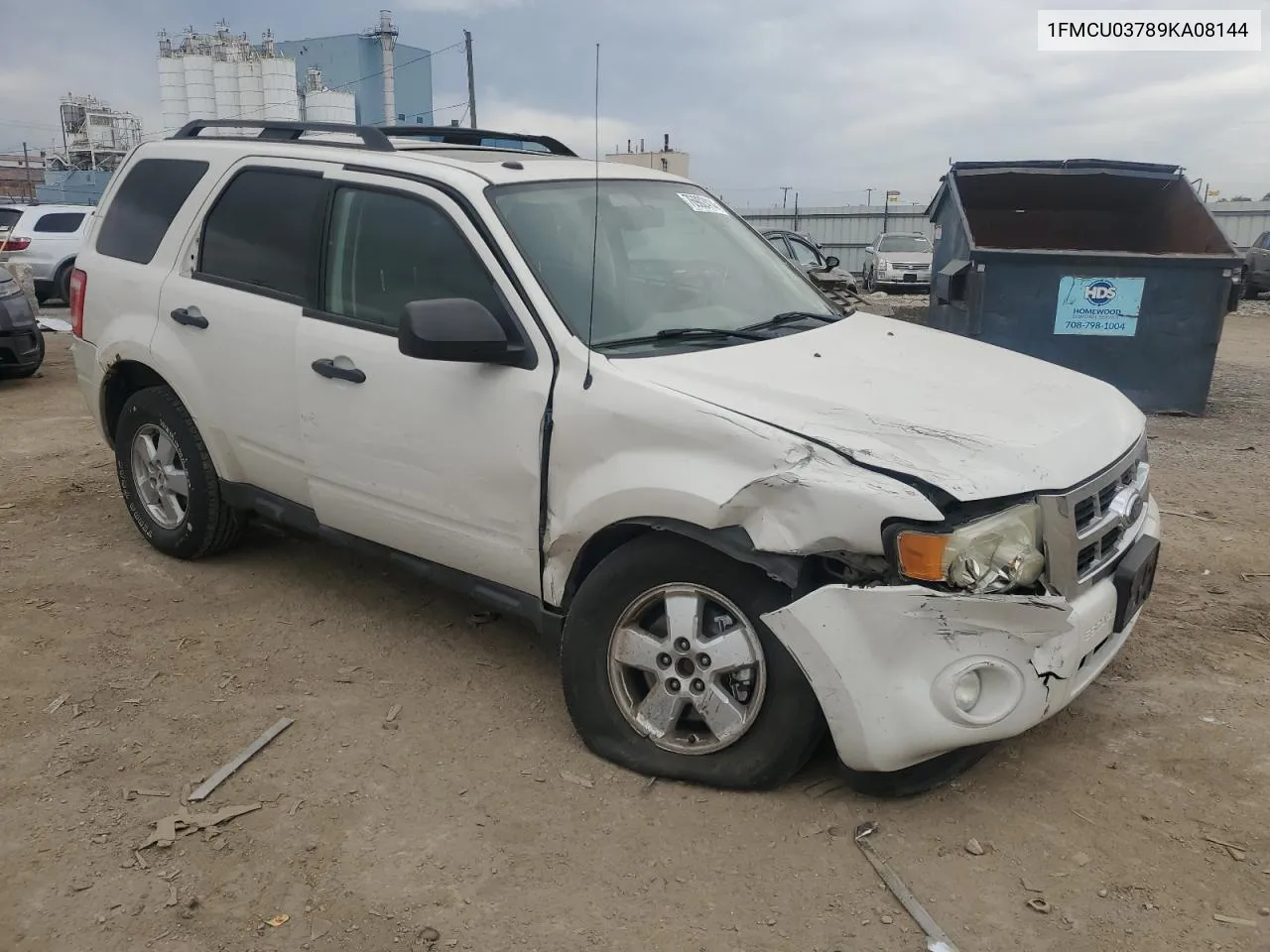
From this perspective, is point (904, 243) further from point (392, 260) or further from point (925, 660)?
point (925, 660)

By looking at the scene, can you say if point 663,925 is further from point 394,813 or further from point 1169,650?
point 1169,650

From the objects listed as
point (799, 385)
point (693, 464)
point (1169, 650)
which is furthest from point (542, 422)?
point (1169, 650)

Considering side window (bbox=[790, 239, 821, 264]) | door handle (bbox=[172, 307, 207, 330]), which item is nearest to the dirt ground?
door handle (bbox=[172, 307, 207, 330])

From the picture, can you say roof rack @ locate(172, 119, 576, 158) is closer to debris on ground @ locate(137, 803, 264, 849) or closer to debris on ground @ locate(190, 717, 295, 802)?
debris on ground @ locate(190, 717, 295, 802)

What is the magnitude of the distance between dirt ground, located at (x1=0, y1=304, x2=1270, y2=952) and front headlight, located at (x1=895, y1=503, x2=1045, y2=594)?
2.55 ft

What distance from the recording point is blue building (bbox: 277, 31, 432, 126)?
43.3 meters

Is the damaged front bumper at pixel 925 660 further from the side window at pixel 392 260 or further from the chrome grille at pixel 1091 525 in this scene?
the side window at pixel 392 260

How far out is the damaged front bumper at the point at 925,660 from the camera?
2533mm

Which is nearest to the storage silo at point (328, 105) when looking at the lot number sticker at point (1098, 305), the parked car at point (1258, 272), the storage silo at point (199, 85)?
the storage silo at point (199, 85)

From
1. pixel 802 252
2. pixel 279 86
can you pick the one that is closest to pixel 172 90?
pixel 279 86

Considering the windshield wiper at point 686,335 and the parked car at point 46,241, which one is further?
the parked car at point 46,241

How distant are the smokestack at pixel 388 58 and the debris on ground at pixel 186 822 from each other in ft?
139

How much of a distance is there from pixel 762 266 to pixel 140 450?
117 inches

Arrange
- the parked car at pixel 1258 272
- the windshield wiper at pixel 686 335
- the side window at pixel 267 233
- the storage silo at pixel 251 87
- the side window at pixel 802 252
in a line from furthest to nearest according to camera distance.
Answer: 1. the storage silo at pixel 251 87
2. the parked car at pixel 1258 272
3. the side window at pixel 802 252
4. the side window at pixel 267 233
5. the windshield wiper at pixel 686 335
